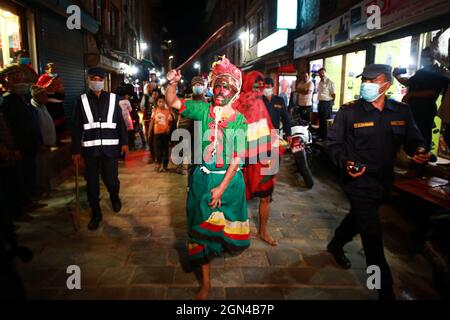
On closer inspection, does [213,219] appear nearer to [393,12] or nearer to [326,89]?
[393,12]

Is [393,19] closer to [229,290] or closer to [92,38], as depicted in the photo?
[229,290]

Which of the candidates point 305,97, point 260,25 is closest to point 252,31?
point 260,25

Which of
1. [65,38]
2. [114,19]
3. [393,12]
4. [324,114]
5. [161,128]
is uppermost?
[114,19]

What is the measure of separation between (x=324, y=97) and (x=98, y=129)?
25.6 feet

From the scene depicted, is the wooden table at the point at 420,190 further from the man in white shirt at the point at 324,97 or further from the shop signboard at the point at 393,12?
the man in white shirt at the point at 324,97

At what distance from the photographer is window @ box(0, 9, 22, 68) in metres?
8.12

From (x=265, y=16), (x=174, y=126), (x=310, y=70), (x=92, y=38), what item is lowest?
(x=174, y=126)

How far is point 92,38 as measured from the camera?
1509cm

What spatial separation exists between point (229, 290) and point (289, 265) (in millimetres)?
923

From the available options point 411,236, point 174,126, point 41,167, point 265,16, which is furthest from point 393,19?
point 265,16

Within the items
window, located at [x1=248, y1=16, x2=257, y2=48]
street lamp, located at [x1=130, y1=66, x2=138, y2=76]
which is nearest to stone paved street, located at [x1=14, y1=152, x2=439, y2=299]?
window, located at [x1=248, y1=16, x2=257, y2=48]

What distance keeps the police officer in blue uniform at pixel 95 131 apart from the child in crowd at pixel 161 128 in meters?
3.39

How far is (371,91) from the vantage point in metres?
3.55

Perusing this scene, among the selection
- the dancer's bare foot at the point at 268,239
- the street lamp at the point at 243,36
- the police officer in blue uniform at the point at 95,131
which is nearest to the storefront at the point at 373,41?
the dancer's bare foot at the point at 268,239
